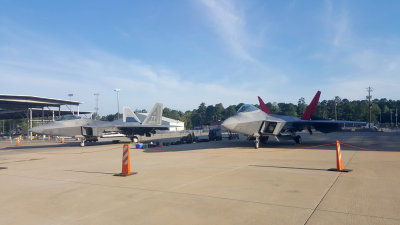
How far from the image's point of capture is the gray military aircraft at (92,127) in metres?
20.0

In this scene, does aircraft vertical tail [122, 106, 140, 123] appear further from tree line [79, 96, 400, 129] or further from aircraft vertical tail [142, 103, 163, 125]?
tree line [79, 96, 400, 129]

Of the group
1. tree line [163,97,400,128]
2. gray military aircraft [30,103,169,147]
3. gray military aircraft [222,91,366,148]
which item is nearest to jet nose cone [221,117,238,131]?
gray military aircraft [222,91,366,148]

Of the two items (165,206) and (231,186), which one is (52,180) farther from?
(231,186)

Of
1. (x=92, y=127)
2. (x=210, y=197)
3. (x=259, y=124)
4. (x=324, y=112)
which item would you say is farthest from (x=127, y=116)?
(x=324, y=112)

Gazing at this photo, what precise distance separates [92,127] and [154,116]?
7137 mm

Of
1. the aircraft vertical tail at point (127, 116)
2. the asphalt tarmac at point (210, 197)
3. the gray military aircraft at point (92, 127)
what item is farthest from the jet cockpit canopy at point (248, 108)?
the aircraft vertical tail at point (127, 116)

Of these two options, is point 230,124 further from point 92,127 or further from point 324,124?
point 92,127

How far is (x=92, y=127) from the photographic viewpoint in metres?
21.0

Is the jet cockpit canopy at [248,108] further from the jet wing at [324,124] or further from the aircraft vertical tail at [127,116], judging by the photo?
the aircraft vertical tail at [127,116]

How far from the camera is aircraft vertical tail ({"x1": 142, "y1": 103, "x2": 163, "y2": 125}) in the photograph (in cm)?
2617

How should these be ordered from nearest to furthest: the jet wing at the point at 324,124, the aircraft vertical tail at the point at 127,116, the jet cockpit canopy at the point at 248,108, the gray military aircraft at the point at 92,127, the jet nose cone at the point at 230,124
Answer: the jet nose cone at the point at 230,124, the jet cockpit canopy at the point at 248,108, the jet wing at the point at 324,124, the gray military aircraft at the point at 92,127, the aircraft vertical tail at the point at 127,116

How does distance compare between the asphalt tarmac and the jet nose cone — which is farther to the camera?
the jet nose cone

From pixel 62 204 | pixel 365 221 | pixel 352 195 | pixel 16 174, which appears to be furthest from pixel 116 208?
pixel 16 174

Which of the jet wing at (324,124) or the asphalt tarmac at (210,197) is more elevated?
the jet wing at (324,124)
